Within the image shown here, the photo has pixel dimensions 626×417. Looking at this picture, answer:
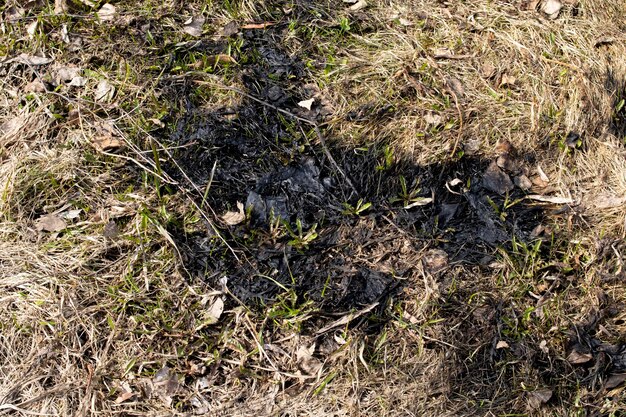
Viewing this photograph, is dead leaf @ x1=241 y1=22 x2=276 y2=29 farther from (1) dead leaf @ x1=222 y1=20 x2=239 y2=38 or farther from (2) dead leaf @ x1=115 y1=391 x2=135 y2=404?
(2) dead leaf @ x1=115 y1=391 x2=135 y2=404

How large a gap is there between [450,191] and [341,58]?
966 mm

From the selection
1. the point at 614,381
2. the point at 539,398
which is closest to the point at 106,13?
the point at 539,398

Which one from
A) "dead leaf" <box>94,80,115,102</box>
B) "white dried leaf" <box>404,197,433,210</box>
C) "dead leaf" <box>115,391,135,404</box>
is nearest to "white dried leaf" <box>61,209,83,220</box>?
"dead leaf" <box>94,80,115,102</box>

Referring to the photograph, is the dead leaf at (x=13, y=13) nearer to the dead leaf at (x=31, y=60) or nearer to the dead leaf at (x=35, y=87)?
the dead leaf at (x=31, y=60)

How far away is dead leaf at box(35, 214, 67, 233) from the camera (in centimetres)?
294

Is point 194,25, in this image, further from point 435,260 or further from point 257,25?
point 435,260

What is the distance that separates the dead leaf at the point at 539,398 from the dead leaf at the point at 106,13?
288cm

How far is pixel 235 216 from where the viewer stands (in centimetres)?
296

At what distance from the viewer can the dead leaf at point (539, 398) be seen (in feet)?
8.82

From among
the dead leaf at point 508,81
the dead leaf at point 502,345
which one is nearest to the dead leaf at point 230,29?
the dead leaf at point 508,81

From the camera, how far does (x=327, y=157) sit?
10.2ft

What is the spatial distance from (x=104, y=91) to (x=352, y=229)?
4.83 feet

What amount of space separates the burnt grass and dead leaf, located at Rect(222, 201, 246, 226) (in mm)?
24

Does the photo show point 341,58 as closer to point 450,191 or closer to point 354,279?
point 450,191
